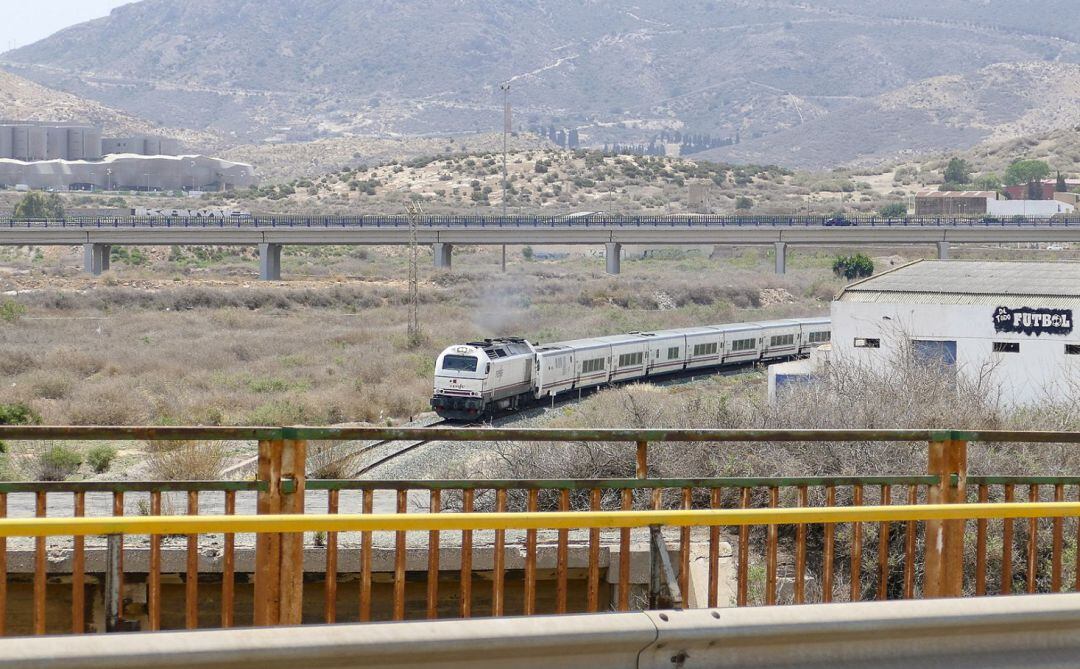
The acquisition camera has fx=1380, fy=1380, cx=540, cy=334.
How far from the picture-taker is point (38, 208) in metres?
143

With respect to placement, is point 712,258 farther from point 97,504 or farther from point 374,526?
point 374,526

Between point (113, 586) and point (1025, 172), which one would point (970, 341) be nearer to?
point (113, 586)

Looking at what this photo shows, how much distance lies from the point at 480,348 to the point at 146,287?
2141 inches

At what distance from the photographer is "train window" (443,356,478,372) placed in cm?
3431

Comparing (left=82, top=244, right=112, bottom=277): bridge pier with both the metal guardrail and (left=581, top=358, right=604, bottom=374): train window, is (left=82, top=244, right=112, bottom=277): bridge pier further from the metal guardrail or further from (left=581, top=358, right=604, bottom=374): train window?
(left=581, top=358, right=604, bottom=374): train window

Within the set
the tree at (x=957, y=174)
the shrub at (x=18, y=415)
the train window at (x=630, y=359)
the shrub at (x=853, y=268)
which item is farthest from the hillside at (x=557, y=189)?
the shrub at (x=18, y=415)

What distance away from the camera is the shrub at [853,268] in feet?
316

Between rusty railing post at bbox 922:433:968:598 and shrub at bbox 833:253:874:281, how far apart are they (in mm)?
89831

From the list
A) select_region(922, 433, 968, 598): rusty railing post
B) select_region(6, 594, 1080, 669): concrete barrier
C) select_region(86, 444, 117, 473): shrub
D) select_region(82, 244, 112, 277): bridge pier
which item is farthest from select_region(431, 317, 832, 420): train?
select_region(82, 244, 112, 277): bridge pier

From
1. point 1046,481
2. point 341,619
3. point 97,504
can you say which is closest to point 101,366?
point 97,504

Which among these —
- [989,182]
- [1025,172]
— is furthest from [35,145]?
[1025,172]

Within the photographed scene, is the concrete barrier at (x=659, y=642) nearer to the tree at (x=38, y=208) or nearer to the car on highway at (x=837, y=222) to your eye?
the car on highway at (x=837, y=222)

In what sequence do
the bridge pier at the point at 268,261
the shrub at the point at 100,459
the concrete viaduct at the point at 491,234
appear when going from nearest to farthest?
the shrub at the point at 100,459, the concrete viaduct at the point at 491,234, the bridge pier at the point at 268,261

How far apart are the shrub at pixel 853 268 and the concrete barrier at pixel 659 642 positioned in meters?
91.6
